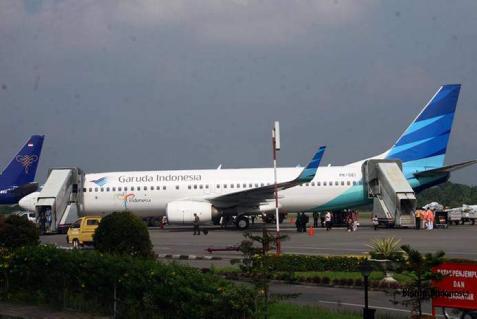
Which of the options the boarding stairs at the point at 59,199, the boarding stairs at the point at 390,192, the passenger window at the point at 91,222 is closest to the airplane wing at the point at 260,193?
the boarding stairs at the point at 390,192

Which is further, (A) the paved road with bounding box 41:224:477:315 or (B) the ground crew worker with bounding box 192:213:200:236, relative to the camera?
(B) the ground crew worker with bounding box 192:213:200:236

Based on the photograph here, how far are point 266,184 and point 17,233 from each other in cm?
3113

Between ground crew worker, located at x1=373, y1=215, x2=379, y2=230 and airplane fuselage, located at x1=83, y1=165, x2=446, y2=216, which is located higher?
airplane fuselage, located at x1=83, y1=165, x2=446, y2=216

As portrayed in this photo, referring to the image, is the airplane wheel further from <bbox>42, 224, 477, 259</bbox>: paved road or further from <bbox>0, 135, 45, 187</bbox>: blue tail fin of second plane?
<bbox>0, 135, 45, 187</bbox>: blue tail fin of second plane

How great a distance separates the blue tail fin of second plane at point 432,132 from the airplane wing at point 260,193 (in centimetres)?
914

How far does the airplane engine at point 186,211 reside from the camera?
4356 cm

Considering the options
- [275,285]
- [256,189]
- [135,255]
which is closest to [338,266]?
[275,285]

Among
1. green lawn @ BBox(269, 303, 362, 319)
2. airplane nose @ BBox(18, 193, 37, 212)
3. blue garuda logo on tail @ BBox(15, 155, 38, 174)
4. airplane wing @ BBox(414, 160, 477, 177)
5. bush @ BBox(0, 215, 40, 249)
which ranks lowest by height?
green lawn @ BBox(269, 303, 362, 319)

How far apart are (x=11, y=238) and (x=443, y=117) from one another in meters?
37.4

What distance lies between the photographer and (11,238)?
16500 mm

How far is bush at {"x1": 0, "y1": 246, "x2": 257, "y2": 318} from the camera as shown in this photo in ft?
33.7

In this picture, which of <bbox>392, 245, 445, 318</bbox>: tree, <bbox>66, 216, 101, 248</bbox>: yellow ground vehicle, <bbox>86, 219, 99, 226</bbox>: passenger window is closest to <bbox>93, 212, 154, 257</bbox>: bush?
<bbox>392, 245, 445, 318</bbox>: tree

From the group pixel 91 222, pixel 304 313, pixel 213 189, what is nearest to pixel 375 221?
pixel 213 189

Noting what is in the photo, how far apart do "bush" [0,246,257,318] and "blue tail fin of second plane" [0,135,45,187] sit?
150ft
